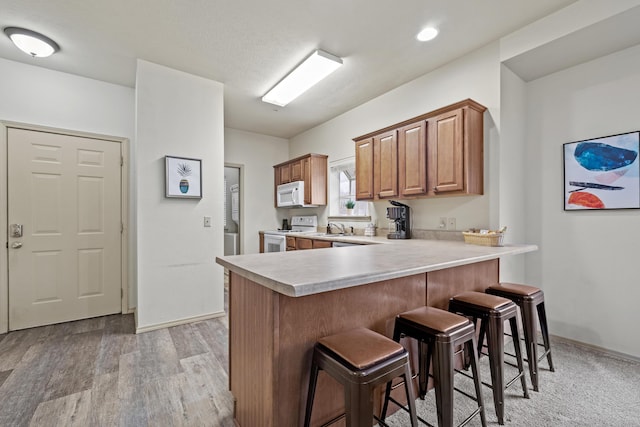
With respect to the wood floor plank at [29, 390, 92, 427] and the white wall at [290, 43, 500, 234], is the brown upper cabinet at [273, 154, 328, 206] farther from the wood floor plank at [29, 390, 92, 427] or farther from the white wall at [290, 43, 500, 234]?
the wood floor plank at [29, 390, 92, 427]

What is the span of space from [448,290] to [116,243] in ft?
11.9

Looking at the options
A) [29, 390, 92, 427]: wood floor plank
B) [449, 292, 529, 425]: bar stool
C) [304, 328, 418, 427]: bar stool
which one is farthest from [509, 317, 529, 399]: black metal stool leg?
[29, 390, 92, 427]: wood floor plank

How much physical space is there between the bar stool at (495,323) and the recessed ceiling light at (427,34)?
2.22 m

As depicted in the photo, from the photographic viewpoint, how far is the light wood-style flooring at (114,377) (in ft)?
5.47

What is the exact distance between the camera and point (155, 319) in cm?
300

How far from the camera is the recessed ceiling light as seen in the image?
2521 millimetres

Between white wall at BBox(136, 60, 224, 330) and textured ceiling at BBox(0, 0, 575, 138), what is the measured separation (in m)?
0.26

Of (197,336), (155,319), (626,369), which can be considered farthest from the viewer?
(155,319)

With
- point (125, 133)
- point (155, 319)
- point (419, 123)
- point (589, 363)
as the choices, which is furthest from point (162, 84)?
point (589, 363)

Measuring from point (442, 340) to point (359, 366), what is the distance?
0.51m

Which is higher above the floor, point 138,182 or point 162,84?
point 162,84

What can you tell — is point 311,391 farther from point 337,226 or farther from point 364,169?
point 337,226

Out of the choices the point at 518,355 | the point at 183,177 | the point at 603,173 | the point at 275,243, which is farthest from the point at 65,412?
the point at 603,173

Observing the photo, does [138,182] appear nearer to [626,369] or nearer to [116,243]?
[116,243]
